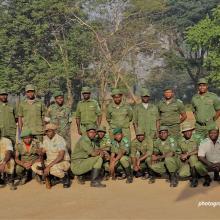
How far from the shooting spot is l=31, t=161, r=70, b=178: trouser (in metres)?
7.82

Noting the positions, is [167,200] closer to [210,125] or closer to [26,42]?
[210,125]

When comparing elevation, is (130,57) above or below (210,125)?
above

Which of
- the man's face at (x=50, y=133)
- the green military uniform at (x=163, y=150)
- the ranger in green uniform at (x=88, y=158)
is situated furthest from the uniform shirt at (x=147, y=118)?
the man's face at (x=50, y=133)

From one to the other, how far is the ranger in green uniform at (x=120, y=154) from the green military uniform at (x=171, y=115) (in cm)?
79

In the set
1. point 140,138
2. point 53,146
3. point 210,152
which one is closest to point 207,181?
point 210,152

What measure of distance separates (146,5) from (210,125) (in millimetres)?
25582

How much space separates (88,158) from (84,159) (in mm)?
95

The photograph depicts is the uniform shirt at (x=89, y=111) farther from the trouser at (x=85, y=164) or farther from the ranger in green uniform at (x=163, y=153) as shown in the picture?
the ranger in green uniform at (x=163, y=153)

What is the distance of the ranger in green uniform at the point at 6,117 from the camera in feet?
27.6

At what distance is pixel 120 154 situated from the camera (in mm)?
8188

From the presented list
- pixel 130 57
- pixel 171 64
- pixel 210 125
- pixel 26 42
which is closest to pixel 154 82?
pixel 171 64

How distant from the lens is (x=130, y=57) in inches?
1347

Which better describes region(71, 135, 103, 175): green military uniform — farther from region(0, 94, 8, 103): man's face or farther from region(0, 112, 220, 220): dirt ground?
region(0, 94, 8, 103): man's face

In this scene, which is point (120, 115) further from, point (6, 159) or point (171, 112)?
point (6, 159)
